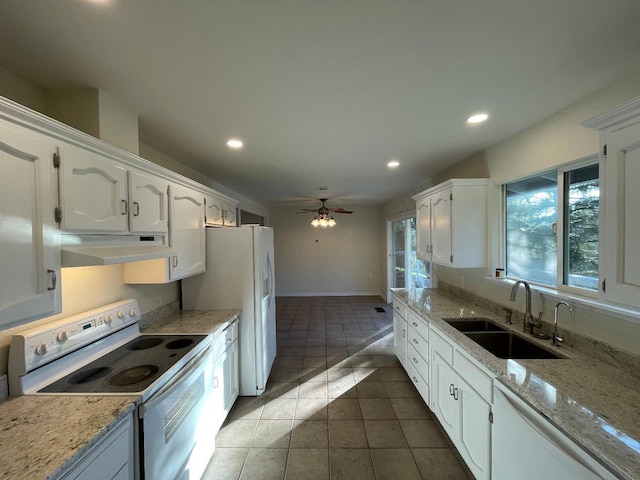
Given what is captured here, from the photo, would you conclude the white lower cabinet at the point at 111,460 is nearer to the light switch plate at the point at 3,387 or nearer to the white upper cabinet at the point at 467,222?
the light switch plate at the point at 3,387

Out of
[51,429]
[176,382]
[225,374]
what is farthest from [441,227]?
[51,429]

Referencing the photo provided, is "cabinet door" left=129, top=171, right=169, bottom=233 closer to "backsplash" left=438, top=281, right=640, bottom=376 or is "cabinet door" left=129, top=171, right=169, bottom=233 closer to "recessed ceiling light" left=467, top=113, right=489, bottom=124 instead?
"recessed ceiling light" left=467, top=113, right=489, bottom=124

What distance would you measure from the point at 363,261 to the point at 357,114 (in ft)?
18.7

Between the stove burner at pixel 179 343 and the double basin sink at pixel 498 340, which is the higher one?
the stove burner at pixel 179 343

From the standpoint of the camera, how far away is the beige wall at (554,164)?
1.42 m

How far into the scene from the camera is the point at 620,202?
110 cm

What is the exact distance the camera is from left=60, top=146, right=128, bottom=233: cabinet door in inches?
46.7

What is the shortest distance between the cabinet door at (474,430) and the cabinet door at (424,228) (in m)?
1.68

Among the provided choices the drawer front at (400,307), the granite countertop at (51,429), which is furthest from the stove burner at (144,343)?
the drawer front at (400,307)

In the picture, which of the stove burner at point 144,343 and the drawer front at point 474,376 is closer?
the drawer front at point 474,376

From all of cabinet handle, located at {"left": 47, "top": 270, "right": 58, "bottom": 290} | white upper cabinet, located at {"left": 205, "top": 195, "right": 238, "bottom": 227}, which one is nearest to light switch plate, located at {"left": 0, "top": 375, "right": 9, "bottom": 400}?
cabinet handle, located at {"left": 47, "top": 270, "right": 58, "bottom": 290}

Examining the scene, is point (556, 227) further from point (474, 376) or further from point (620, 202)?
point (474, 376)

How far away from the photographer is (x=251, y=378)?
2.68m

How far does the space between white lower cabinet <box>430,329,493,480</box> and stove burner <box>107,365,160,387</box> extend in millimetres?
1890
